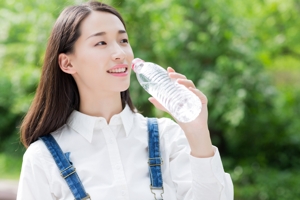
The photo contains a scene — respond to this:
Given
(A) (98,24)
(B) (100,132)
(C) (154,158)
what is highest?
(A) (98,24)

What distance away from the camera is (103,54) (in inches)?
59.6

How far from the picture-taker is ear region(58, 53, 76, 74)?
1615 millimetres

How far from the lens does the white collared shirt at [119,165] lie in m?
1.46

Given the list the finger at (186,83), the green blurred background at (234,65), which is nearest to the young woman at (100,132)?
the finger at (186,83)

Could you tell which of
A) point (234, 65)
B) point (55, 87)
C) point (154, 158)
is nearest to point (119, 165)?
point (154, 158)

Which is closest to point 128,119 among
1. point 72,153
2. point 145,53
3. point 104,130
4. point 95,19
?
point 104,130

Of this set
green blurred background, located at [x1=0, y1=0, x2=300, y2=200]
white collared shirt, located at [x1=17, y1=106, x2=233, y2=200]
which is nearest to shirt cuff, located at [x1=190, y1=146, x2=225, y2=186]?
white collared shirt, located at [x1=17, y1=106, x2=233, y2=200]

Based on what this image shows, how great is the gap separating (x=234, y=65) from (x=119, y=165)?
10.1 ft

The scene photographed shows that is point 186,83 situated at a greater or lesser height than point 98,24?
lesser

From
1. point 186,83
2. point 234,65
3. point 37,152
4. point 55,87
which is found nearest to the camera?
point 186,83

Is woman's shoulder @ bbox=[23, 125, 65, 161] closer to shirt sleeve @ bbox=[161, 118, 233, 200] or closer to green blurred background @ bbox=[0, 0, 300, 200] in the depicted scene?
shirt sleeve @ bbox=[161, 118, 233, 200]

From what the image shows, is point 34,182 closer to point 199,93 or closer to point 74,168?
point 74,168

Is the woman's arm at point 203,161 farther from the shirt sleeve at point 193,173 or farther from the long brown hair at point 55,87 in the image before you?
→ the long brown hair at point 55,87

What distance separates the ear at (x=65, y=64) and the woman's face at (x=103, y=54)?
0.06ft
